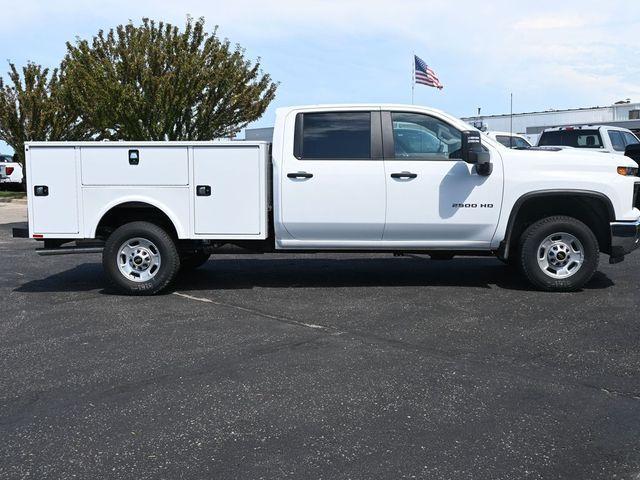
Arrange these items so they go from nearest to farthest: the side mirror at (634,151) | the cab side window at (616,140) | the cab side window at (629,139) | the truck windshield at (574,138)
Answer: the side mirror at (634,151)
the truck windshield at (574,138)
the cab side window at (616,140)
the cab side window at (629,139)

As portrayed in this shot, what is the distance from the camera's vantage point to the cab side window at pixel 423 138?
733 cm

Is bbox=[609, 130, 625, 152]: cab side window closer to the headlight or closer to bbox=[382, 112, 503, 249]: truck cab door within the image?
the headlight

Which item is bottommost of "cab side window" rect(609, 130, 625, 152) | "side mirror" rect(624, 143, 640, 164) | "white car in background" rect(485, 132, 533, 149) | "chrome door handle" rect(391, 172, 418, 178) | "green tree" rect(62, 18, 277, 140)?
"chrome door handle" rect(391, 172, 418, 178)

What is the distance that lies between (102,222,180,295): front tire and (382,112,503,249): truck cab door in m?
2.38

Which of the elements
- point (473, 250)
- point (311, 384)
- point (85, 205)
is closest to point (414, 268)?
point (473, 250)

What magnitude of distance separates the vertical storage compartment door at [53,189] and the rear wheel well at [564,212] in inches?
185

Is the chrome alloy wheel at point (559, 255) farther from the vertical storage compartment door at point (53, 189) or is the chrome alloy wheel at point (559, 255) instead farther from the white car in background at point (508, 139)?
the white car in background at point (508, 139)

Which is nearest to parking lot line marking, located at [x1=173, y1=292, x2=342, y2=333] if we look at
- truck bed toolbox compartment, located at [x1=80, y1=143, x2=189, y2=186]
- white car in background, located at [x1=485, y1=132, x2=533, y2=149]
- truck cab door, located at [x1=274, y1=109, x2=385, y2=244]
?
truck cab door, located at [x1=274, y1=109, x2=385, y2=244]

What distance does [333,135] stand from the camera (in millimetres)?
7414

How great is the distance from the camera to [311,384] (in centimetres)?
455

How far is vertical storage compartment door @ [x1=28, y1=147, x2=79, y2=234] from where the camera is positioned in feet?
24.1

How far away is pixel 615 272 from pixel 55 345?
6.67 m

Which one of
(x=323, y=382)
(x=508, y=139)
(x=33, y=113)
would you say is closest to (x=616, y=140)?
(x=508, y=139)

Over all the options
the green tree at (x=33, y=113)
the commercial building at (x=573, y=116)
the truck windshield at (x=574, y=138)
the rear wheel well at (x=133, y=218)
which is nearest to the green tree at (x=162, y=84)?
the green tree at (x=33, y=113)
